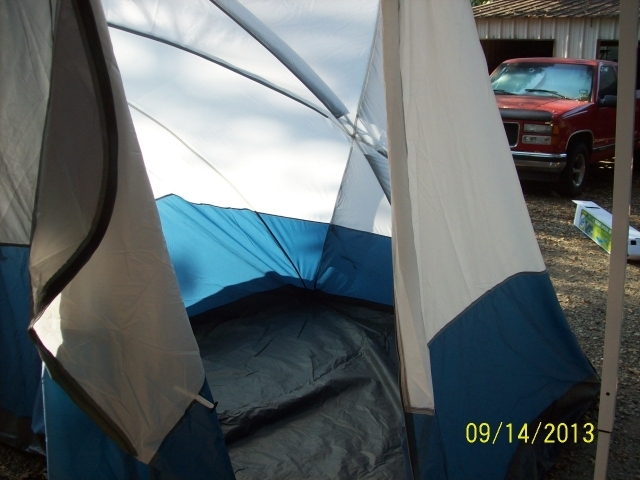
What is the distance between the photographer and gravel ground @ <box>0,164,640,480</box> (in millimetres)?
2523

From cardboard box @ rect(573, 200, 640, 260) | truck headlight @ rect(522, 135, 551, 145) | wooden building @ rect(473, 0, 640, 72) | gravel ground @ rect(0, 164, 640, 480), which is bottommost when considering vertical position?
gravel ground @ rect(0, 164, 640, 480)

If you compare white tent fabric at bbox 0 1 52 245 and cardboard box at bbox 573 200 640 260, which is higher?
white tent fabric at bbox 0 1 52 245

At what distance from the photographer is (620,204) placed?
1.74 metres

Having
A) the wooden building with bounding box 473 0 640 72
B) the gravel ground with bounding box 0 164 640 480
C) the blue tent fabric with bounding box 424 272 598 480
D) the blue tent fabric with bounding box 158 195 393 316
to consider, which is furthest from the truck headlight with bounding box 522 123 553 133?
the wooden building with bounding box 473 0 640 72

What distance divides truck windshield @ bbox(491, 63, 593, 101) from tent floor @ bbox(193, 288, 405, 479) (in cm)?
473

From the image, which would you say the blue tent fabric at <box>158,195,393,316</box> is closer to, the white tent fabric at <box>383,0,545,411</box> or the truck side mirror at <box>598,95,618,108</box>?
the white tent fabric at <box>383,0,545,411</box>

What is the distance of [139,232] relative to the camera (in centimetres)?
172

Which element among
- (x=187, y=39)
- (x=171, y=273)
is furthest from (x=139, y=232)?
(x=187, y=39)

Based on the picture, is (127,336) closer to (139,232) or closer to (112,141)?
(139,232)

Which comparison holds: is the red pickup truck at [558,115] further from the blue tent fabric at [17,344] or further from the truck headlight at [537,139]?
the blue tent fabric at [17,344]

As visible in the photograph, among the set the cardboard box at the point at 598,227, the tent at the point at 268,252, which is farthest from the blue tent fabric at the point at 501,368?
the cardboard box at the point at 598,227

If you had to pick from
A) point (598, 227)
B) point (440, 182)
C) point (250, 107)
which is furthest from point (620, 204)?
point (598, 227)

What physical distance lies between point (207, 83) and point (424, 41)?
1.58 metres
